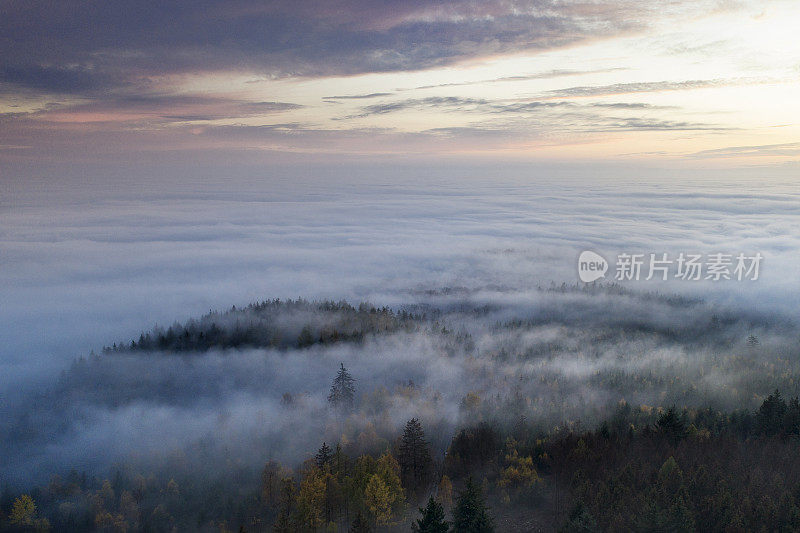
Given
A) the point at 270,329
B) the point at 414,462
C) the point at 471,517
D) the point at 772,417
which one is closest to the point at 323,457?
the point at 414,462

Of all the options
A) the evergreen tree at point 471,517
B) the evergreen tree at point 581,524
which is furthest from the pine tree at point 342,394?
the evergreen tree at point 581,524

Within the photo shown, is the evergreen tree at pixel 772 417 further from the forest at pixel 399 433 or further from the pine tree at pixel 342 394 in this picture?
the pine tree at pixel 342 394

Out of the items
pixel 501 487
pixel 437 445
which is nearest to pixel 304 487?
pixel 501 487

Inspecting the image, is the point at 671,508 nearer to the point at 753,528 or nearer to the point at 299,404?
the point at 753,528

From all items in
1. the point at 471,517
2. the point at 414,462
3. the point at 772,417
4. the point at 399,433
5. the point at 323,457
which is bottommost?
the point at 399,433

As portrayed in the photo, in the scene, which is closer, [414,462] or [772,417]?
[414,462]

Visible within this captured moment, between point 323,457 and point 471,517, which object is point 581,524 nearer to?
point 471,517
